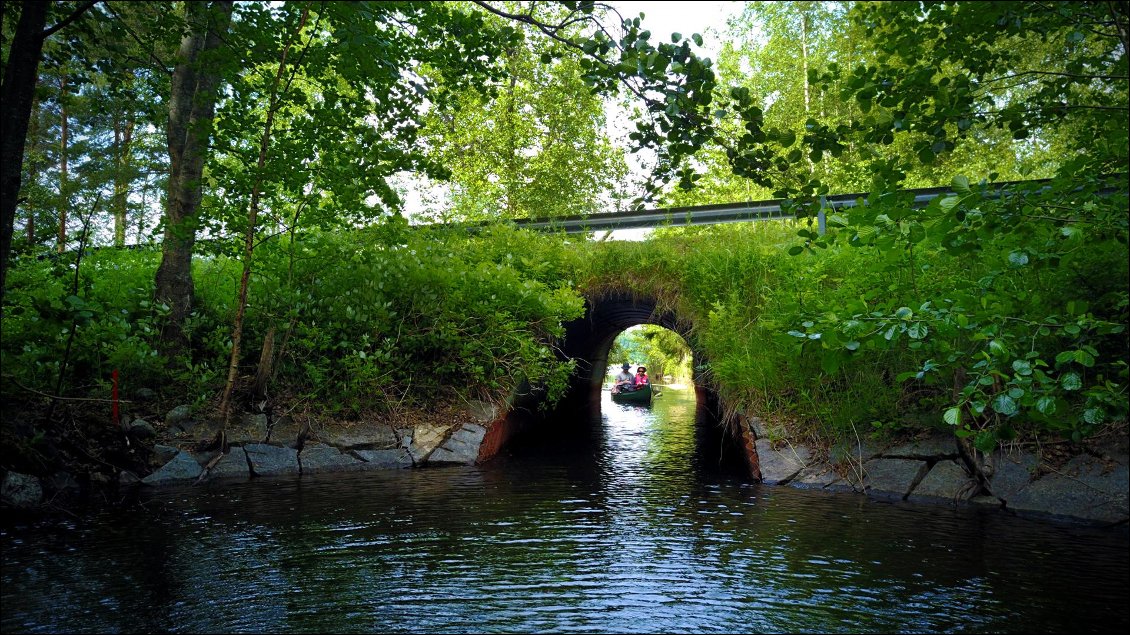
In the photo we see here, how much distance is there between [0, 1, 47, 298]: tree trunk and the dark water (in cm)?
225

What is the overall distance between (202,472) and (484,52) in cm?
626

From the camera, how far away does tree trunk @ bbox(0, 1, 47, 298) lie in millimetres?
4648

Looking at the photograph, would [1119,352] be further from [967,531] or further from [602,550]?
[602,550]

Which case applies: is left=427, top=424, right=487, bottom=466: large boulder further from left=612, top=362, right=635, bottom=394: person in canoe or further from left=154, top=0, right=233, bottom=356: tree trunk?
left=612, top=362, right=635, bottom=394: person in canoe

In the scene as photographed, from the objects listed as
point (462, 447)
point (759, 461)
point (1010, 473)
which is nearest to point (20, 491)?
point (462, 447)

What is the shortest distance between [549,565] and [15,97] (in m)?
4.63

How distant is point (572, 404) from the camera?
1844 cm

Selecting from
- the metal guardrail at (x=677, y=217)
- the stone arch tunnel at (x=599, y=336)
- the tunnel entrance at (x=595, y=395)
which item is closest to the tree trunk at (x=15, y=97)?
the tunnel entrance at (x=595, y=395)

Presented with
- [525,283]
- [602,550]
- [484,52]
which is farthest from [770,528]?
[525,283]

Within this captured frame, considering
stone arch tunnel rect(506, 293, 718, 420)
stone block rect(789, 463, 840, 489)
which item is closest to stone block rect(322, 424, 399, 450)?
stone arch tunnel rect(506, 293, 718, 420)

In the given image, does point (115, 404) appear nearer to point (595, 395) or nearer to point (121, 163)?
point (595, 395)

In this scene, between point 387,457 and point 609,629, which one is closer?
point 609,629

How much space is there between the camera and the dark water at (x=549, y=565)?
459 centimetres

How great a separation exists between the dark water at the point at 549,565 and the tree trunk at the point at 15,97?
2.25m
